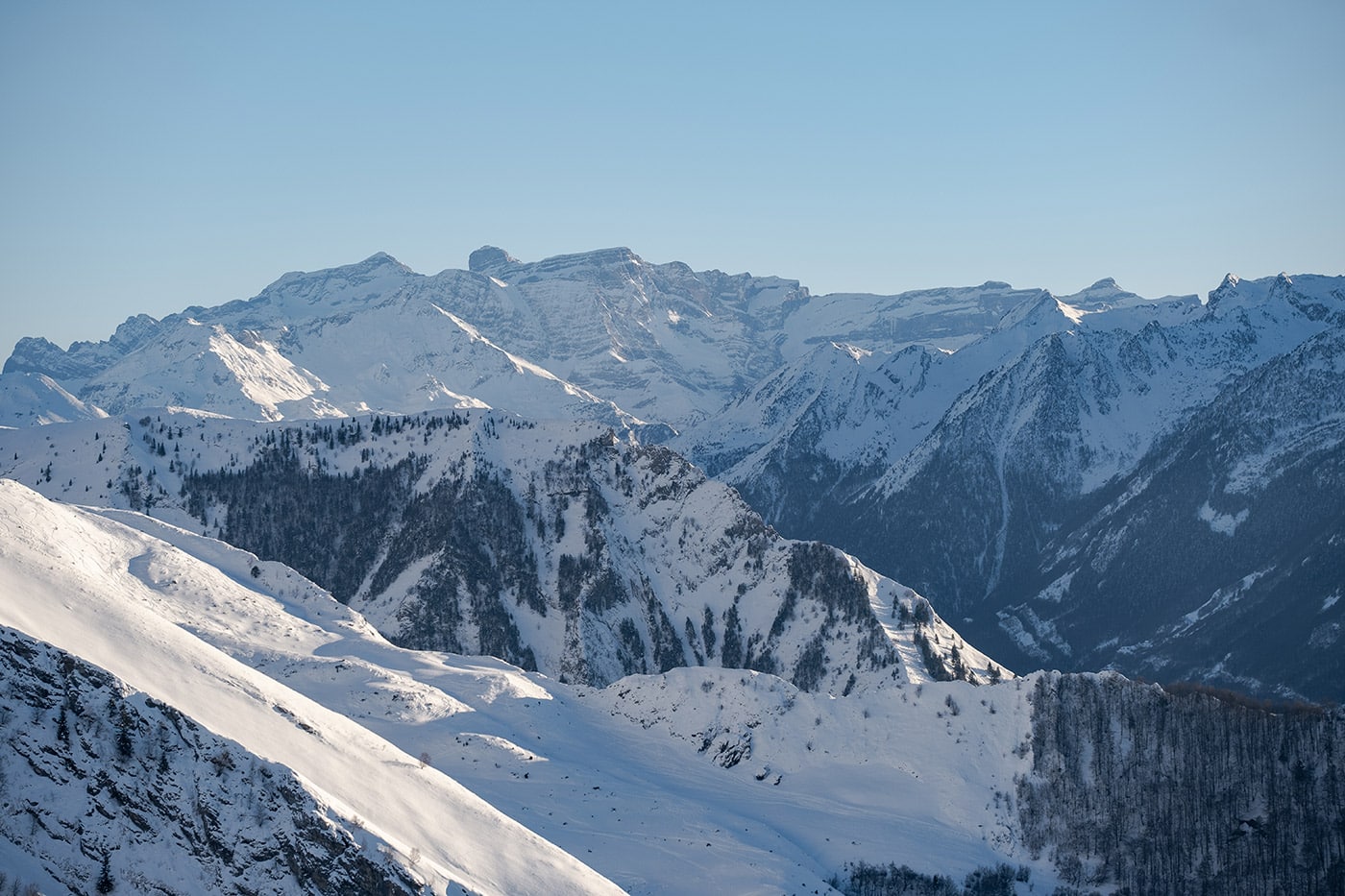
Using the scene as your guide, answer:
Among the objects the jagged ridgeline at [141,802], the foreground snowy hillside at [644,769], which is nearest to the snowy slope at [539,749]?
the foreground snowy hillside at [644,769]

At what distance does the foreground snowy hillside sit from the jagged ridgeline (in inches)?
9.2

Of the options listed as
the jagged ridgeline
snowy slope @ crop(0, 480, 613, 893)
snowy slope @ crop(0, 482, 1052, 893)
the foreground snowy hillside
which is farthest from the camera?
snowy slope @ crop(0, 482, 1052, 893)

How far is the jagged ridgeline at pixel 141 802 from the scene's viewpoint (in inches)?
2928

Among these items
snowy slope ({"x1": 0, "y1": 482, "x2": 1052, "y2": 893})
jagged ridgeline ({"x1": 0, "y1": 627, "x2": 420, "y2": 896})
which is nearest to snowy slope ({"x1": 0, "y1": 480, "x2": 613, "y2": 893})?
snowy slope ({"x1": 0, "y1": 482, "x2": 1052, "y2": 893})

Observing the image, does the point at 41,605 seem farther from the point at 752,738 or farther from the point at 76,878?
the point at 752,738

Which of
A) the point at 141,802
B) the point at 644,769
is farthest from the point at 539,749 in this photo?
the point at 141,802

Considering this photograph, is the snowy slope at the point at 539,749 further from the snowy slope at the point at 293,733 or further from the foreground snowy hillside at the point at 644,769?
the foreground snowy hillside at the point at 644,769

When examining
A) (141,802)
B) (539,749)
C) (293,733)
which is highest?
(539,749)

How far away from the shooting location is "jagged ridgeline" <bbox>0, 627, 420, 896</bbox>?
7438 cm

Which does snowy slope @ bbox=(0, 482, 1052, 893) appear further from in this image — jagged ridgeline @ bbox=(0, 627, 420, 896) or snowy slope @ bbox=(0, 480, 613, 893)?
jagged ridgeline @ bbox=(0, 627, 420, 896)

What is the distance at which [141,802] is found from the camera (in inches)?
3115

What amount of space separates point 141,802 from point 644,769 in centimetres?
10624

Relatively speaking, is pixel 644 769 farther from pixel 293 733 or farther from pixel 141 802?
pixel 141 802

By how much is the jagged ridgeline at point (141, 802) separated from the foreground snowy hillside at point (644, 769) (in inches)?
9.2
